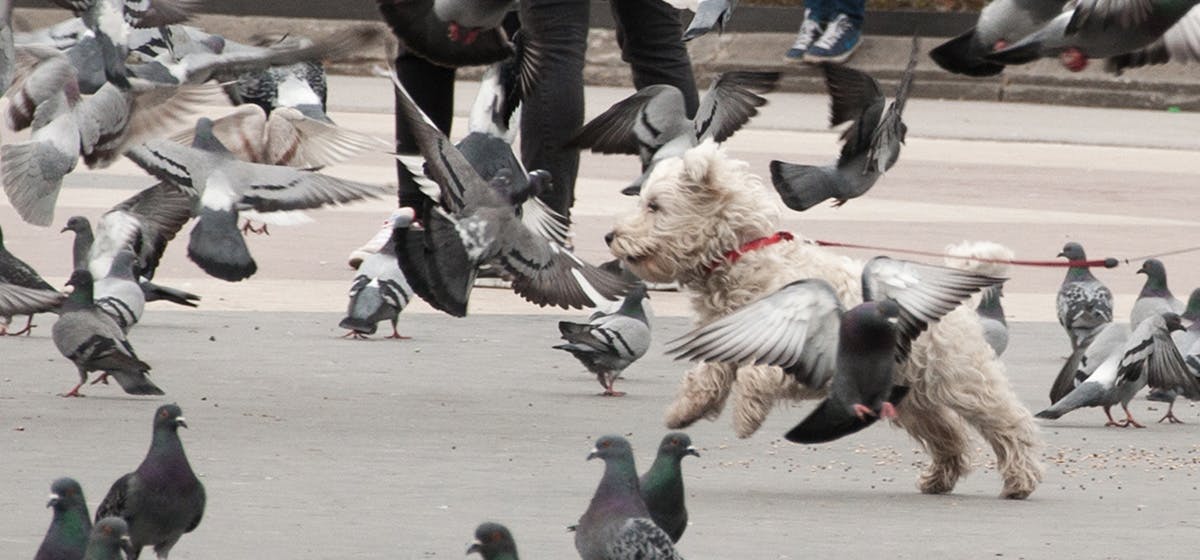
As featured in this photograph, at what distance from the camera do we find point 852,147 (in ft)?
21.4

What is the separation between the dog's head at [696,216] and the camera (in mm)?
6188

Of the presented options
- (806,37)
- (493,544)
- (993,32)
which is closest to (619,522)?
(493,544)

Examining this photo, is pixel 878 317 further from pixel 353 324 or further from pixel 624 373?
pixel 353 324

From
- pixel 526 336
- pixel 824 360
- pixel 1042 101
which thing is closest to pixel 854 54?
pixel 1042 101

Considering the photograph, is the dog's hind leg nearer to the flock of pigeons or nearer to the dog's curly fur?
the dog's curly fur

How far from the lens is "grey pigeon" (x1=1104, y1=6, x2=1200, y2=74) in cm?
433

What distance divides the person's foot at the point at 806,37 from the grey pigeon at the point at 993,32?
14828mm

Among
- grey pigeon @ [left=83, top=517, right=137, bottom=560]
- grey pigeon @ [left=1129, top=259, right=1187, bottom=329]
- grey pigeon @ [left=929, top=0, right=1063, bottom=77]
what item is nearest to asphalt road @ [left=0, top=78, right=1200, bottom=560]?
grey pigeon @ [left=1129, top=259, right=1187, bottom=329]

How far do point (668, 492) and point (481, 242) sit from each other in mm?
1544

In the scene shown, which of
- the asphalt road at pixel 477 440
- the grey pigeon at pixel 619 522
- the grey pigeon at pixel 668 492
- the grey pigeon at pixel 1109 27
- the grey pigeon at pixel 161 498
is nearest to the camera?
the grey pigeon at pixel 1109 27

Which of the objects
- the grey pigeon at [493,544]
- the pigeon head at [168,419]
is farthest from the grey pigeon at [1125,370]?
the grey pigeon at [493,544]

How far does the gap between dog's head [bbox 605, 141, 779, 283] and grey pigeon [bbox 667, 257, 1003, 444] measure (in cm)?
81

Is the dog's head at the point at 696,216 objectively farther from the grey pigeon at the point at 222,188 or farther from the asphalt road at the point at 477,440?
the grey pigeon at the point at 222,188

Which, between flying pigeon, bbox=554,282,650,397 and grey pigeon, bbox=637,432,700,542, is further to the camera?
flying pigeon, bbox=554,282,650,397
